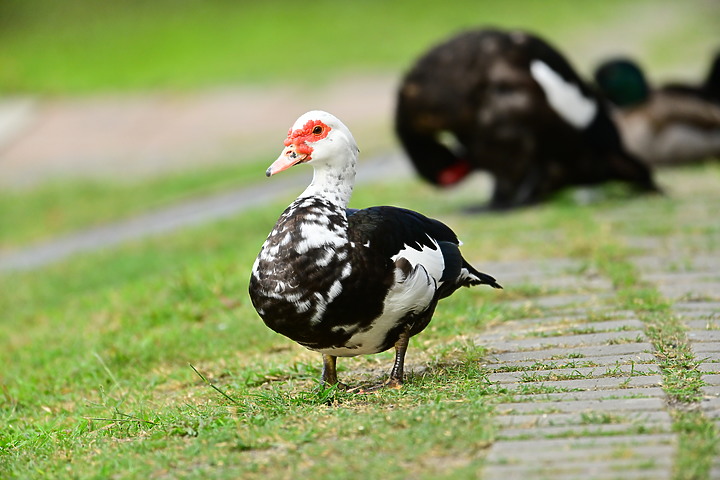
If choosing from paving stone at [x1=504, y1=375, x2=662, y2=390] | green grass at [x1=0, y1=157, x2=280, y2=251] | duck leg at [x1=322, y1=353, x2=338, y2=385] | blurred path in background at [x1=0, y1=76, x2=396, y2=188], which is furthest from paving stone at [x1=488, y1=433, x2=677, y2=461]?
blurred path in background at [x1=0, y1=76, x2=396, y2=188]

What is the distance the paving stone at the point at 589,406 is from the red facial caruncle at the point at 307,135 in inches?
49.2

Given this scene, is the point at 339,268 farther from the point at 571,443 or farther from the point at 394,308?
the point at 571,443

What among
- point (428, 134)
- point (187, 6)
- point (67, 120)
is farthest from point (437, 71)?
point (187, 6)

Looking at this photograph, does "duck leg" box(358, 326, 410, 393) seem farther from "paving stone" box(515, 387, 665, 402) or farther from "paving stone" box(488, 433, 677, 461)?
"paving stone" box(488, 433, 677, 461)

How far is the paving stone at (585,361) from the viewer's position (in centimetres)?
407

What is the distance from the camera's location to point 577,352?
4297 mm

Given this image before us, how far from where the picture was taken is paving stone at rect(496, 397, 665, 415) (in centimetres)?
348

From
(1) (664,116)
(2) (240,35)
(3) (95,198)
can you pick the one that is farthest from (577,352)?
(2) (240,35)

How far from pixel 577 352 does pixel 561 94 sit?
12.2ft

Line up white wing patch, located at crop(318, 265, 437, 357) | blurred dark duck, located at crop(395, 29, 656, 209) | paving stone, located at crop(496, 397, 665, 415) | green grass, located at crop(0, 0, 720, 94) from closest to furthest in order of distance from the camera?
paving stone, located at crop(496, 397, 665, 415)
white wing patch, located at crop(318, 265, 437, 357)
blurred dark duck, located at crop(395, 29, 656, 209)
green grass, located at crop(0, 0, 720, 94)

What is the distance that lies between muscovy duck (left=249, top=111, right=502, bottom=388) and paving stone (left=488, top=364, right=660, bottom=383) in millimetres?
386

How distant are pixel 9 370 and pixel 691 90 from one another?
6988 mm

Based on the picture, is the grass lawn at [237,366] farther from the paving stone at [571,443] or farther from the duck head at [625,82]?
the duck head at [625,82]

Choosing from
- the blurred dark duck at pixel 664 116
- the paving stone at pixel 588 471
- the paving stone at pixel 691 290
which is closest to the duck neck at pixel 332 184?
the paving stone at pixel 588 471
